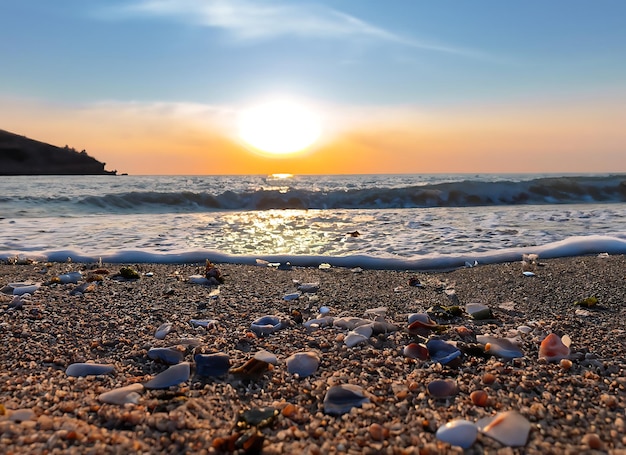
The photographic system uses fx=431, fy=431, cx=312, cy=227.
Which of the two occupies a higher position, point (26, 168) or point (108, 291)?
point (26, 168)

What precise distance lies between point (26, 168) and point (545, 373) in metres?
62.8

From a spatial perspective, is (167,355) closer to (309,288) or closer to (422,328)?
(422,328)

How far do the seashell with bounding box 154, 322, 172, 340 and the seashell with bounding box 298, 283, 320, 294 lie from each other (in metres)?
1.20

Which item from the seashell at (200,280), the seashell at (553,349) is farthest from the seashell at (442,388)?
the seashell at (200,280)

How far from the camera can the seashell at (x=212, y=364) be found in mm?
1717

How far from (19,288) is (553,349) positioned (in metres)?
3.33

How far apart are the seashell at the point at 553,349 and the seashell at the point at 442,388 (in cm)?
57

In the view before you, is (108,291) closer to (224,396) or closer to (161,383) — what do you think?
(161,383)

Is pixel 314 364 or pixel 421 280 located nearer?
pixel 314 364

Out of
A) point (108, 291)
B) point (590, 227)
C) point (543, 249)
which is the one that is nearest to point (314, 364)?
point (108, 291)

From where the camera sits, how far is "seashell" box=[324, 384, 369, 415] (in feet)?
4.72

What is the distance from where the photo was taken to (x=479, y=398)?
58.1 inches

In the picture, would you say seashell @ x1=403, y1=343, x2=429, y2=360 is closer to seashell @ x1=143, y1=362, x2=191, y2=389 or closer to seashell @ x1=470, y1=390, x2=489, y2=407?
seashell @ x1=470, y1=390, x2=489, y2=407

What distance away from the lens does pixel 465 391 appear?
1569 millimetres
